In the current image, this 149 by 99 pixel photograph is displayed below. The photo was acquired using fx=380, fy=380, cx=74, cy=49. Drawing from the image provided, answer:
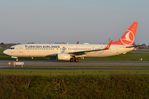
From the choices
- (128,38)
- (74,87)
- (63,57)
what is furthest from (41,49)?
(74,87)

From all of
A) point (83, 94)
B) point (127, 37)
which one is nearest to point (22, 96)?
point (83, 94)

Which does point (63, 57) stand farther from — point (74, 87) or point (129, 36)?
point (74, 87)

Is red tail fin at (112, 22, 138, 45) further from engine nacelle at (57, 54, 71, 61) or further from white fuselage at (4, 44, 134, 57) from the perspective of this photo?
engine nacelle at (57, 54, 71, 61)

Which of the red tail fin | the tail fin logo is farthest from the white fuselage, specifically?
the tail fin logo

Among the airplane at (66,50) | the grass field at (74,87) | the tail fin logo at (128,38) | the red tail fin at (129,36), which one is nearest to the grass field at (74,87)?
the grass field at (74,87)

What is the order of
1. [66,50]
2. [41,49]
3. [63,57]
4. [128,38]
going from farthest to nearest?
[128,38]
[66,50]
[41,49]
[63,57]

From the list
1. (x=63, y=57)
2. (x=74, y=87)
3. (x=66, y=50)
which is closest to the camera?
(x=74, y=87)

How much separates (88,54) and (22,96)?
5635 centimetres

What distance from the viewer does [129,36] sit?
260ft

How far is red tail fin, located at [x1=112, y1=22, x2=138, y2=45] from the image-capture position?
260 feet

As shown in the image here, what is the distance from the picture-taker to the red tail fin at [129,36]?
3115 inches

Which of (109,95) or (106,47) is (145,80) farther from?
(106,47)

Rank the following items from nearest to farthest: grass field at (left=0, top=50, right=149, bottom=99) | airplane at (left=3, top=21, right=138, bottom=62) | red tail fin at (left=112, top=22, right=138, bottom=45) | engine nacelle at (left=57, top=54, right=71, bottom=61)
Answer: grass field at (left=0, top=50, right=149, bottom=99) → engine nacelle at (left=57, top=54, right=71, bottom=61) → airplane at (left=3, top=21, right=138, bottom=62) → red tail fin at (left=112, top=22, right=138, bottom=45)

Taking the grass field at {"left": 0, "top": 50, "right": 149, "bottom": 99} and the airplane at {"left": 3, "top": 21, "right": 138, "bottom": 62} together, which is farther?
the airplane at {"left": 3, "top": 21, "right": 138, "bottom": 62}
